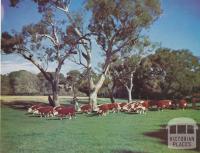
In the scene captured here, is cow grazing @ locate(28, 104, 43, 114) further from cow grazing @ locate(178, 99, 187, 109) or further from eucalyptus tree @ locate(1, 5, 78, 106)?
cow grazing @ locate(178, 99, 187, 109)

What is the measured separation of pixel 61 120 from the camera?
14.7ft

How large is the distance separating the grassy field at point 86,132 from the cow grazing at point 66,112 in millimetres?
51

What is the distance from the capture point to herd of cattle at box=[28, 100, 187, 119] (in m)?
4.43

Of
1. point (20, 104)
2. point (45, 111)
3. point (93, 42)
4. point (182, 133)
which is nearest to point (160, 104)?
point (182, 133)

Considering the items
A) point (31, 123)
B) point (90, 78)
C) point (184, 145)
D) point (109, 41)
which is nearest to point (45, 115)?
point (31, 123)

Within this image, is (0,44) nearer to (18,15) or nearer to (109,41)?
(18,15)

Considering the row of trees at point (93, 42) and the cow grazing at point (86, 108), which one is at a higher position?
the row of trees at point (93, 42)

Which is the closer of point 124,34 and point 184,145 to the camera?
point 184,145

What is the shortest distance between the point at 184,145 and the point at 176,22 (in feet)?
3.30

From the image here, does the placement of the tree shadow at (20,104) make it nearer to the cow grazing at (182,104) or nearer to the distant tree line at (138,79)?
the distant tree line at (138,79)

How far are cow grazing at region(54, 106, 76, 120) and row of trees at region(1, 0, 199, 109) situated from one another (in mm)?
80

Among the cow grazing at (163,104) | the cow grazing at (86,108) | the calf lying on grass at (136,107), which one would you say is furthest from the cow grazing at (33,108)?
the cow grazing at (163,104)

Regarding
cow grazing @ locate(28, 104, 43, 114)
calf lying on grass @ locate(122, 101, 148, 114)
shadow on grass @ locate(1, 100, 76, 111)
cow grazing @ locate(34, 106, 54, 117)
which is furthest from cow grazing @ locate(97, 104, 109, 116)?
cow grazing @ locate(28, 104, 43, 114)

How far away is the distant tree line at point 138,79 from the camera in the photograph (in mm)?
4262
